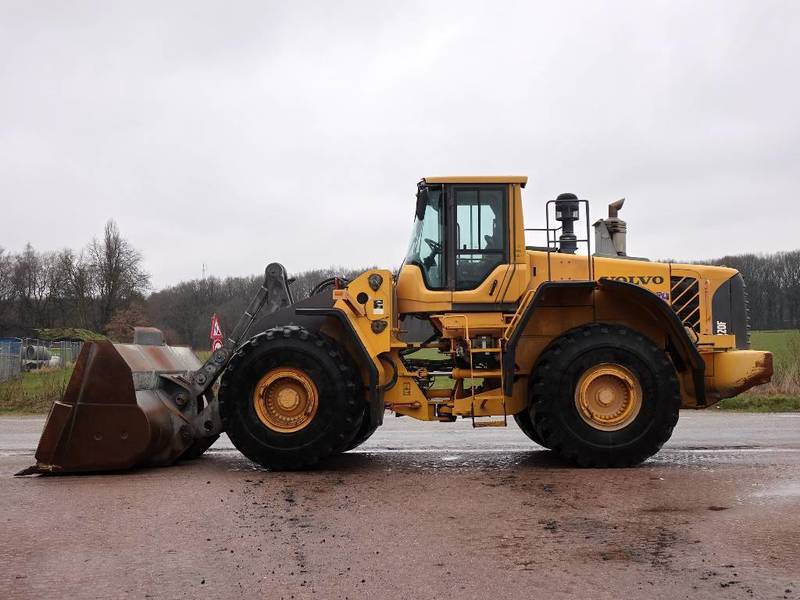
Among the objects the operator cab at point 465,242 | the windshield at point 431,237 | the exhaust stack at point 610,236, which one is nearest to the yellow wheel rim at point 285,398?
the operator cab at point 465,242

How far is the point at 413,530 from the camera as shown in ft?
18.0

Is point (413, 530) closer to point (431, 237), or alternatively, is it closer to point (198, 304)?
point (431, 237)

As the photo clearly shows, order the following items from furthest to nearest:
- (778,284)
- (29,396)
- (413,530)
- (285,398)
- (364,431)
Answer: (778,284) < (29,396) < (364,431) < (285,398) < (413,530)

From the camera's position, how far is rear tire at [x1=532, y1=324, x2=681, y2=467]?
7867 millimetres

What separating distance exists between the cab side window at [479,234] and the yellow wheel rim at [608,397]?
5.13 ft

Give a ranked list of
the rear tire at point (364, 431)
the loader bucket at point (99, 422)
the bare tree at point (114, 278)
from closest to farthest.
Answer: the loader bucket at point (99, 422) < the rear tire at point (364, 431) < the bare tree at point (114, 278)

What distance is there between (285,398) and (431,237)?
92.0 inches

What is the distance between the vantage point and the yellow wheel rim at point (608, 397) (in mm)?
7926

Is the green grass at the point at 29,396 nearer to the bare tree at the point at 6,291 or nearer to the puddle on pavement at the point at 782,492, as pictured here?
the puddle on pavement at the point at 782,492

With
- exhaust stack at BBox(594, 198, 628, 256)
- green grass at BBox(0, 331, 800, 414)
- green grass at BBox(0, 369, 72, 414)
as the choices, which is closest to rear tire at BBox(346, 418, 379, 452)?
exhaust stack at BBox(594, 198, 628, 256)

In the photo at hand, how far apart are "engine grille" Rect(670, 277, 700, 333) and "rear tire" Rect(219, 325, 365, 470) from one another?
349cm

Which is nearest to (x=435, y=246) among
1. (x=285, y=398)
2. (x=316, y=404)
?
(x=316, y=404)

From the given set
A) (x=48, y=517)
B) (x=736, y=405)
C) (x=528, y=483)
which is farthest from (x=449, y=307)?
(x=736, y=405)

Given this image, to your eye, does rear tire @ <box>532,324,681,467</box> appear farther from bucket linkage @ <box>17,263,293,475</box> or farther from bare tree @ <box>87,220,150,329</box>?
bare tree @ <box>87,220,150,329</box>
